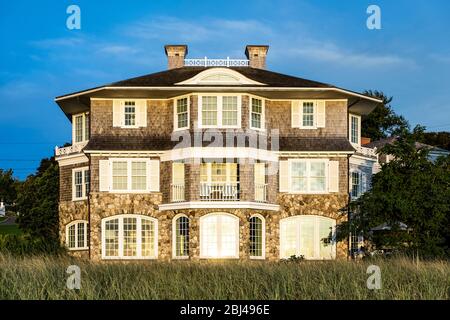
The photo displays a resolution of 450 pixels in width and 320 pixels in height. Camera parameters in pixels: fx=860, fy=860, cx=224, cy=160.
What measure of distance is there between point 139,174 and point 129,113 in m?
3.41

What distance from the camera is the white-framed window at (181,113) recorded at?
43812 mm

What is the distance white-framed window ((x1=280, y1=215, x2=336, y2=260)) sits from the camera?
1716 inches

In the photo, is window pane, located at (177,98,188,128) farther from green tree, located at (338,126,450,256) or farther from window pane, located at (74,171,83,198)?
green tree, located at (338,126,450,256)

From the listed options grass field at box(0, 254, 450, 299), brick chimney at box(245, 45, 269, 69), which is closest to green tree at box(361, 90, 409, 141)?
brick chimney at box(245, 45, 269, 69)

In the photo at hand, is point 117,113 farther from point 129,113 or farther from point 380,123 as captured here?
point 380,123

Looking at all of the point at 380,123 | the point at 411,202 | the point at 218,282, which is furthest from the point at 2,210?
the point at 218,282

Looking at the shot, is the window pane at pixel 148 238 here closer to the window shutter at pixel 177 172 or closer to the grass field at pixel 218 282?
the window shutter at pixel 177 172

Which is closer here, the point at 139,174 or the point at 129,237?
the point at 129,237

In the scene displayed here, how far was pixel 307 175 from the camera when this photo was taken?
44.4 metres

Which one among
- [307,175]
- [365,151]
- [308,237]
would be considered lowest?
[308,237]

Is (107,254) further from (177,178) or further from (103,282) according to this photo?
(103,282)

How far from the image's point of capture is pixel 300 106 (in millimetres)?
45500
